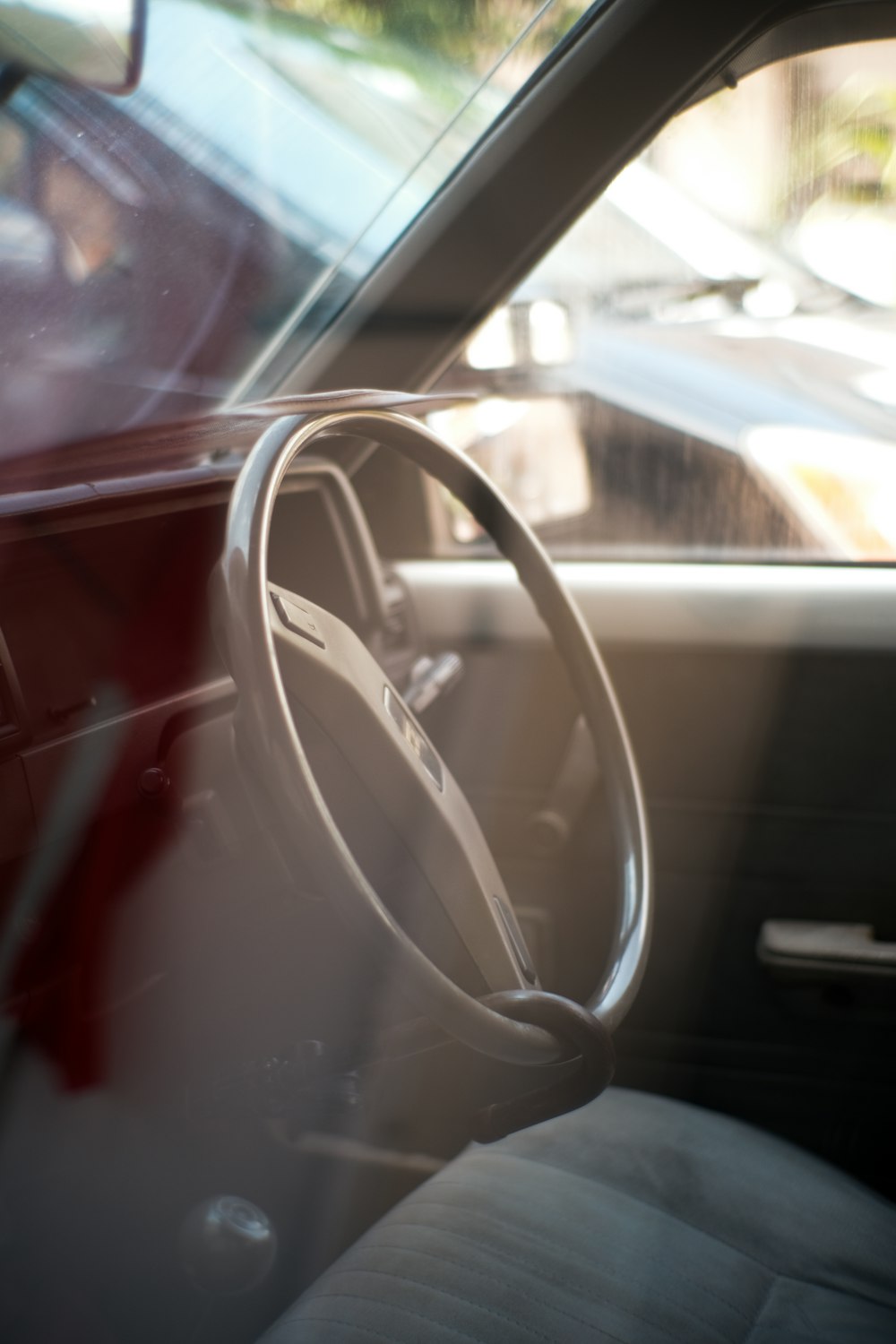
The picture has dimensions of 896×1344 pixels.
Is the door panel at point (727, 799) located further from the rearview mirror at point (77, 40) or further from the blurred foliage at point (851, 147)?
the rearview mirror at point (77, 40)

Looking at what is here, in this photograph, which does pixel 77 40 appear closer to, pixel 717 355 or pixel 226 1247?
pixel 717 355

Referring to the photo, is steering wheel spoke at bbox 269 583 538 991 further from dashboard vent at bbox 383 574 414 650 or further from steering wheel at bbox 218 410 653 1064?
dashboard vent at bbox 383 574 414 650

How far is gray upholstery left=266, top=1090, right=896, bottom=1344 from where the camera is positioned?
98 centimetres

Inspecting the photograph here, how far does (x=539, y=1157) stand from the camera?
1.19 m

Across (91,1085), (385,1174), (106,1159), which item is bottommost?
(385,1174)

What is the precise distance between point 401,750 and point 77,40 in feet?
2.57

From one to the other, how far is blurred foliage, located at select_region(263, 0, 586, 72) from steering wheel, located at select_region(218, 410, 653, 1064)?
0.61 m

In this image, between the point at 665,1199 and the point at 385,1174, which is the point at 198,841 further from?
the point at 385,1174

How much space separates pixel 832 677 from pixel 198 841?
96 centimetres

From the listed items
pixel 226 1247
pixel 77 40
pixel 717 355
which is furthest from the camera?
pixel 717 355

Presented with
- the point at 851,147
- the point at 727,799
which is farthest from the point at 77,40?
the point at 727,799

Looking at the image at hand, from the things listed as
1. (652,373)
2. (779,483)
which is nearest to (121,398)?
(652,373)

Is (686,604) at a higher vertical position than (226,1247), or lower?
higher

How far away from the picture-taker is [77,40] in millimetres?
1215
